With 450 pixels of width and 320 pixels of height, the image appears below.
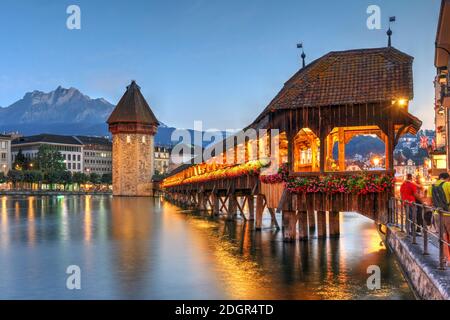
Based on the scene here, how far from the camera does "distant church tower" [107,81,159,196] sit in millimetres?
95812

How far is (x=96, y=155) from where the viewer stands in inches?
6407

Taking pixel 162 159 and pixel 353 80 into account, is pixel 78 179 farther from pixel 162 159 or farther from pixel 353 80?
pixel 353 80

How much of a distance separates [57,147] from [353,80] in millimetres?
136317

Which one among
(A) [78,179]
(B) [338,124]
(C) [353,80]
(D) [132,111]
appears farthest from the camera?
(A) [78,179]

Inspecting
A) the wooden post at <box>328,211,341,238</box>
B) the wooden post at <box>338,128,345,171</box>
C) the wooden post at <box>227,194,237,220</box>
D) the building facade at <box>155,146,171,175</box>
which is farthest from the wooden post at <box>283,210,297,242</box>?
the building facade at <box>155,146,171,175</box>

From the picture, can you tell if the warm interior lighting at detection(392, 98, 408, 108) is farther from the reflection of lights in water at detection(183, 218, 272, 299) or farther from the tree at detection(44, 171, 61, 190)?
the tree at detection(44, 171, 61, 190)

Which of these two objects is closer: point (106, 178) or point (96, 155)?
point (106, 178)

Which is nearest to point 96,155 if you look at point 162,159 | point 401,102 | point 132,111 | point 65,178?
point 162,159

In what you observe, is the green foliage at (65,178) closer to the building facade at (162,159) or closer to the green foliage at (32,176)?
the green foliage at (32,176)

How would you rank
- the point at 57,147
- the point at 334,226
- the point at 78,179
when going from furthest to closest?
the point at 57,147 → the point at 78,179 → the point at 334,226

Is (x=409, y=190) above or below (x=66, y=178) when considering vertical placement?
below
